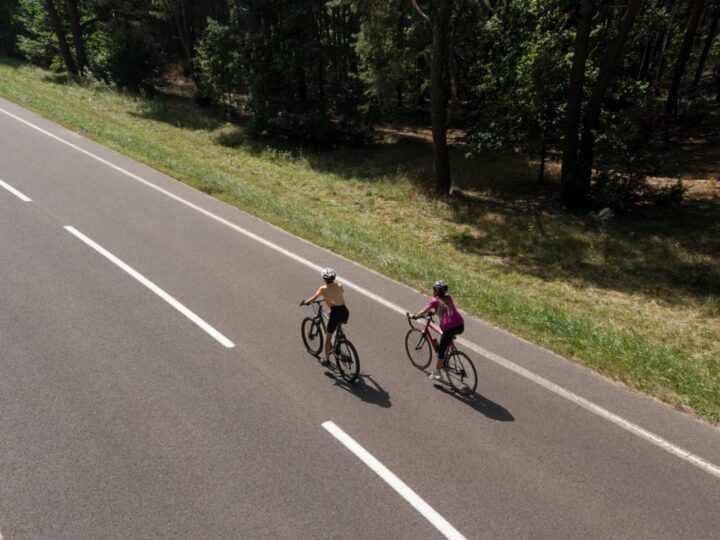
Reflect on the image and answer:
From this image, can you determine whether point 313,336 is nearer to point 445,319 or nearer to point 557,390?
point 445,319

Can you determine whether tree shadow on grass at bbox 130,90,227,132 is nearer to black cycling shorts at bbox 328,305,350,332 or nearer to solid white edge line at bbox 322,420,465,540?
black cycling shorts at bbox 328,305,350,332

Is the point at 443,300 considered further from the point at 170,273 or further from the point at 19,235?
the point at 19,235

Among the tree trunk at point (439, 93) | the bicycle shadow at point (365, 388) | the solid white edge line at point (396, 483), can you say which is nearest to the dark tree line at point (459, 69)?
the tree trunk at point (439, 93)

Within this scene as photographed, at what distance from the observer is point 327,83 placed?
1152 inches

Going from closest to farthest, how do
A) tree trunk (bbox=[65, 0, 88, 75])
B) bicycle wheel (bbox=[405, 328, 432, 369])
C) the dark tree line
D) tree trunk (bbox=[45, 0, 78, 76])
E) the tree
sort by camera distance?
bicycle wheel (bbox=[405, 328, 432, 369]) → the tree → the dark tree line → tree trunk (bbox=[45, 0, 78, 76]) → tree trunk (bbox=[65, 0, 88, 75])

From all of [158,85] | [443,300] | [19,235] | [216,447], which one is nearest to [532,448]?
[443,300]

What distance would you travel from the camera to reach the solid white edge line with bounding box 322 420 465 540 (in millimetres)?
5026

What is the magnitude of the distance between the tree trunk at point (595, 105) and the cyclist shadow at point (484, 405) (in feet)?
48.5

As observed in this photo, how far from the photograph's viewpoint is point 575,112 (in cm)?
1872

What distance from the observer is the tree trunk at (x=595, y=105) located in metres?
17.1

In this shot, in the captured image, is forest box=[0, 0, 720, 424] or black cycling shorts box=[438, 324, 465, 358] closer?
black cycling shorts box=[438, 324, 465, 358]

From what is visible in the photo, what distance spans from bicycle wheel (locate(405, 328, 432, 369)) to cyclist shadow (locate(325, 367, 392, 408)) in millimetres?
885

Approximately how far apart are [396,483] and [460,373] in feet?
7.34

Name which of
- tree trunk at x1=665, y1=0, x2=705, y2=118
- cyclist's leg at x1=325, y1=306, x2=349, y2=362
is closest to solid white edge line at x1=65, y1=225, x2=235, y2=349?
cyclist's leg at x1=325, y1=306, x2=349, y2=362
